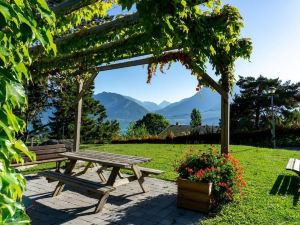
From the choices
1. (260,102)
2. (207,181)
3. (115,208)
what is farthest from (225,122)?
(260,102)

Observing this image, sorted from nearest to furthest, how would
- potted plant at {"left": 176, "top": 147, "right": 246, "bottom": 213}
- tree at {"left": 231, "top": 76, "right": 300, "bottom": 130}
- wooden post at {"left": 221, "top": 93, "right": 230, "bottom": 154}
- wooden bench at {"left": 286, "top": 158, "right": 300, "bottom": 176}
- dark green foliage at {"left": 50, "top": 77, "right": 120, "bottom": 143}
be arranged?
potted plant at {"left": 176, "top": 147, "right": 246, "bottom": 213}, wooden post at {"left": 221, "top": 93, "right": 230, "bottom": 154}, wooden bench at {"left": 286, "top": 158, "right": 300, "bottom": 176}, dark green foliage at {"left": 50, "top": 77, "right": 120, "bottom": 143}, tree at {"left": 231, "top": 76, "right": 300, "bottom": 130}

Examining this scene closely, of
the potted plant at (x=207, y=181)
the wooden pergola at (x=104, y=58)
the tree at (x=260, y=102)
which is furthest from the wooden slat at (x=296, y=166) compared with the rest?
the tree at (x=260, y=102)

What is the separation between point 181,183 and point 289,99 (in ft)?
131

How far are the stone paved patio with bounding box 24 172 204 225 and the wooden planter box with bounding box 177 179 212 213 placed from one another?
14 centimetres

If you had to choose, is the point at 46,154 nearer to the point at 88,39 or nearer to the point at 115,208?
the point at 115,208

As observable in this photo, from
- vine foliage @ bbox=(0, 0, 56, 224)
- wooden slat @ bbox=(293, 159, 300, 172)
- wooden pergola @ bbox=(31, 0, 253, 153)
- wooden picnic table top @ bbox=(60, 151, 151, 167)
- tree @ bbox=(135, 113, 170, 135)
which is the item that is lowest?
wooden slat @ bbox=(293, 159, 300, 172)

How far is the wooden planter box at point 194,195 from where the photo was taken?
6059mm

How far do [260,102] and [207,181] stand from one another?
39027mm

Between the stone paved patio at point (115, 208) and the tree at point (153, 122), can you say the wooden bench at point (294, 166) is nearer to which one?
the stone paved patio at point (115, 208)

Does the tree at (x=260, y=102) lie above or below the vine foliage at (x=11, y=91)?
above

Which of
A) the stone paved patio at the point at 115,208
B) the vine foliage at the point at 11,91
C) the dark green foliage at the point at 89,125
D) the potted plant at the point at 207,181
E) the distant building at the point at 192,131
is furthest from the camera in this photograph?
the dark green foliage at the point at 89,125

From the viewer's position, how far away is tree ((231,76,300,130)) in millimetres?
42094

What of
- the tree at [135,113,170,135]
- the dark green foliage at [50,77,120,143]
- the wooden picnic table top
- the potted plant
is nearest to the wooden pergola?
the potted plant

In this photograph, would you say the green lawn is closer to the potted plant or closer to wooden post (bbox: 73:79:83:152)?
the potted plant
